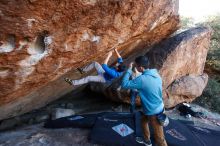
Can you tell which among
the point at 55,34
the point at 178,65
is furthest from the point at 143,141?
the point at 178,65

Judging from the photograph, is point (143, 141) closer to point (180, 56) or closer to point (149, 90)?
point (149, 90)

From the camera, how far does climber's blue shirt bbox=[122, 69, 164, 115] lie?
6.52 meters

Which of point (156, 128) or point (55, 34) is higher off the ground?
point (55, 34)

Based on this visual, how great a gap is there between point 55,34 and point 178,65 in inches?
205

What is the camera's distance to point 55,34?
20.9 ft

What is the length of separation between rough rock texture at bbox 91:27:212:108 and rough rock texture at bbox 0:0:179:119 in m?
1.33

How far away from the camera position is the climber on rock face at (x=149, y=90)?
6.53m

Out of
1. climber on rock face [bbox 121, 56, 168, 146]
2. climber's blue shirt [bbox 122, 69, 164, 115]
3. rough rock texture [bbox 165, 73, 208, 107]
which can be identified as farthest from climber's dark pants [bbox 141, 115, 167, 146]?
rough rock texture [bbox 165, 73, 208, 107]

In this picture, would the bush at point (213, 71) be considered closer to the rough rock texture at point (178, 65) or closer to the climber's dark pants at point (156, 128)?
the rough rock texture at point (178, 65)

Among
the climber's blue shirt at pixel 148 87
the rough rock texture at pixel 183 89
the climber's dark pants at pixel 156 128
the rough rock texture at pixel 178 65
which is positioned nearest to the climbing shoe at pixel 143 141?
the climber's dark pants at pixel 156 128

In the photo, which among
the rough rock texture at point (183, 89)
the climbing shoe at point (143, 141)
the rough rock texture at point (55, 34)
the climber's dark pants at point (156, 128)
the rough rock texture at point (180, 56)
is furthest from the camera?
the rough rock texture at point (183, 89)

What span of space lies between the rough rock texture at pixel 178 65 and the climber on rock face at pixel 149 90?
128 inches

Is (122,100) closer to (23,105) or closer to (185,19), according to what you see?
(23,105)

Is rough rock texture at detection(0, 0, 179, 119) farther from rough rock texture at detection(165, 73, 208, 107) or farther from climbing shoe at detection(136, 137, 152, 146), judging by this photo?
rough rock texture at detection(165, 73, 208, 107)
